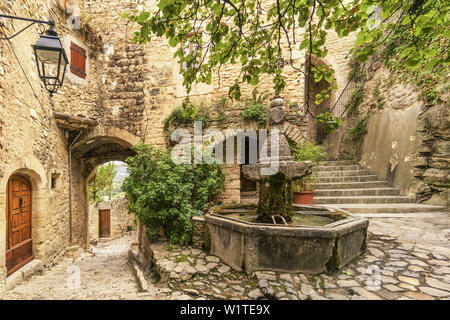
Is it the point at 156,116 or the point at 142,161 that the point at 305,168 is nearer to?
the point at 142,161

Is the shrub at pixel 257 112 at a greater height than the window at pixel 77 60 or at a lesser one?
lesser

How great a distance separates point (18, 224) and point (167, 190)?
292 cm

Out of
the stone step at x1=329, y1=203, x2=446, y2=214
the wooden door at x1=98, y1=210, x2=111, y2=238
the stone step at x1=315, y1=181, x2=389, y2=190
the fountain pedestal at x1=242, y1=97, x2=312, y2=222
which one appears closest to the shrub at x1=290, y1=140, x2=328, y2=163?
the stone step at x1=315, y1=181, x2=389, y2=190

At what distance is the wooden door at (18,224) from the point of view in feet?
12.2

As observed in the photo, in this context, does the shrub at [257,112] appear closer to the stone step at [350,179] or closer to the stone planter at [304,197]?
the stone planter at [304,197]

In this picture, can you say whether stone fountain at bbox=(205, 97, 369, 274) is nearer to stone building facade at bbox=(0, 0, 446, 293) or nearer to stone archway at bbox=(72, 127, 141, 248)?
stone building facade at bbox=(0, 0, 446, 293)

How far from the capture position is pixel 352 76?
26.1 feet

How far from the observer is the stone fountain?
2.51 meters

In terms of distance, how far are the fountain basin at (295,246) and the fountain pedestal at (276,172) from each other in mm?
406

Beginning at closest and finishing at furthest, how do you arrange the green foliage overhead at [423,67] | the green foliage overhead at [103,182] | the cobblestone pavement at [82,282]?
the cobblestone pavement at [82,282]
the green foliage overhead at [423,67]
the green foliage overhead at [103,182]

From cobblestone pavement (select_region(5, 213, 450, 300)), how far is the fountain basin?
Result: 0.11 metres

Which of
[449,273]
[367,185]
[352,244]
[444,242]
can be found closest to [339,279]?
[352,244]

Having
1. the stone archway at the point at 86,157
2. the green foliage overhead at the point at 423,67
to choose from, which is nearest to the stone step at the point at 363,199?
the green foliage overhead at the point at 423,67
